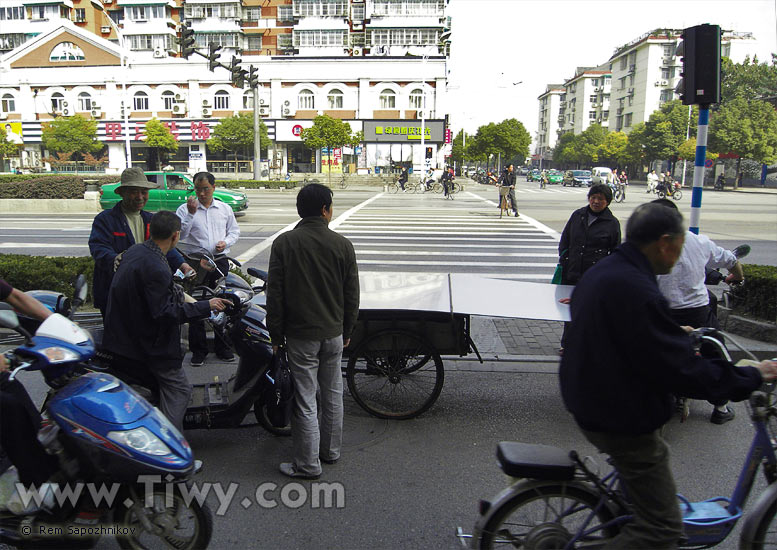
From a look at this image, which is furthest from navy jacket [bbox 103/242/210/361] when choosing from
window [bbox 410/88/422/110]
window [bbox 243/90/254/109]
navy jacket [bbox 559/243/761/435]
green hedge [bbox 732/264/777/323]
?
window [bbox 243/90/254/109]

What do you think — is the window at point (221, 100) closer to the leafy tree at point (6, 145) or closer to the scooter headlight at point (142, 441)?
the leafy tree at point (6, 145)

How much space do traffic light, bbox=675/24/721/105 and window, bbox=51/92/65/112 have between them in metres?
62.7

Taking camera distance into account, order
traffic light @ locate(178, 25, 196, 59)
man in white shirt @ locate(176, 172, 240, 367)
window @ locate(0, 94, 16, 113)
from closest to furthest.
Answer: man in white shirt @ locate(176, 172, 240, 367)
traffic light @ locate(178, 25, 196, 59)
window @ locate(0, 94, 16, 113)

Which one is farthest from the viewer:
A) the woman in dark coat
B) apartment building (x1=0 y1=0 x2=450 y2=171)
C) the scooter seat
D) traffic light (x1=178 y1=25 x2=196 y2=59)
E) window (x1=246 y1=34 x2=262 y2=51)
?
window (x1=246 y1=34 x2=262 y2=51)

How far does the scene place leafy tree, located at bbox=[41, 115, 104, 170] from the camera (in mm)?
50688

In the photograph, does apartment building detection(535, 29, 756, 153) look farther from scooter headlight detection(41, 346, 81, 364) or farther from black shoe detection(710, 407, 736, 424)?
scooter headlight detection(41, 346, 81, 364)

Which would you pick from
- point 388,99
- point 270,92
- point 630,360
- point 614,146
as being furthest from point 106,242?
point 614,146

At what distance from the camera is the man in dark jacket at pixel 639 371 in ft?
7.13

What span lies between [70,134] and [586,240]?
182 feet

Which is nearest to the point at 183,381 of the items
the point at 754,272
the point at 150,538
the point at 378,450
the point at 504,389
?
the point at 150,538

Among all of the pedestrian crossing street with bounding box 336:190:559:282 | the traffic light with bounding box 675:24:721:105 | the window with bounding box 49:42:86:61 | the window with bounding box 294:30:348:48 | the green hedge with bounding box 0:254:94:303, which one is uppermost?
the window with bounding box 294:30:348:48

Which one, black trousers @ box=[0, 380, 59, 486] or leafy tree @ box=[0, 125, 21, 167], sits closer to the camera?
black trousers @ box=[0, 380, 59, 486]

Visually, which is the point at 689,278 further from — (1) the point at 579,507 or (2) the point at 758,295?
(2) the point at 758,295

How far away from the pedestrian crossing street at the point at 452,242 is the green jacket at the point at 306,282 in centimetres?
709
